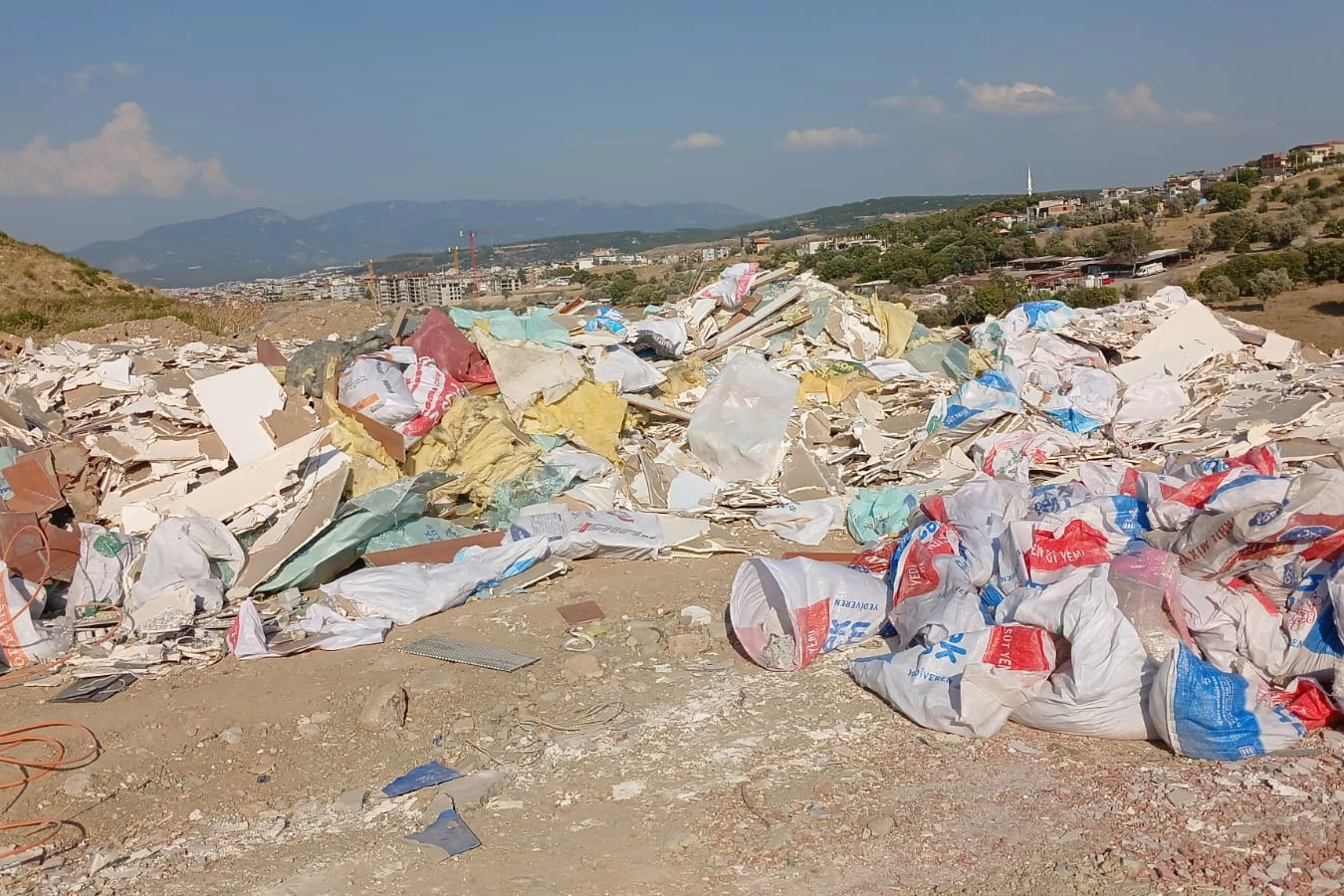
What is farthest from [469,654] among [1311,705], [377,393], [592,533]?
[1311,705]

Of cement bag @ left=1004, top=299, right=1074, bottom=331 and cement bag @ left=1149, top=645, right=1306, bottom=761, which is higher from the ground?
cement bag @ left=1004, top=299, right=1074, bottom=331

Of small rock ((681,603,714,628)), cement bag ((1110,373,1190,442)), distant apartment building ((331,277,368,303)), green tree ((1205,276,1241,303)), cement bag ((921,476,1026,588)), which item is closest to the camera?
cement bag ((921,476,1026,588))

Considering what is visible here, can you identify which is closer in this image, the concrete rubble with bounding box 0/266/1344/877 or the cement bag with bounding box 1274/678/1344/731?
the cement bag with bounding box 1274/678/1344/731

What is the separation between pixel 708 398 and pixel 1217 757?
4.50m

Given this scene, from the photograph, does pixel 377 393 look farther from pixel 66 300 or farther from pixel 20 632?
pixel 66 300

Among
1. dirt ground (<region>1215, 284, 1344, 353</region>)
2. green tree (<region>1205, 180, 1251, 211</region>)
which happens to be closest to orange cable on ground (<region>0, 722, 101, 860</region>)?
dirt ground (<region>1215, 284, 1344, 353</region>)

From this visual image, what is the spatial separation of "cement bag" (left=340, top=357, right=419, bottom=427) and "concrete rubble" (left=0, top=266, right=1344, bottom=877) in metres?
0.02

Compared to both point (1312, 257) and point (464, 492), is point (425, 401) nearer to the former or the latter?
point (464, 492)

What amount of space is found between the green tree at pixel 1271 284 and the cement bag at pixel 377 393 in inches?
584

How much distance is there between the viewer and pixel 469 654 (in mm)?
4648

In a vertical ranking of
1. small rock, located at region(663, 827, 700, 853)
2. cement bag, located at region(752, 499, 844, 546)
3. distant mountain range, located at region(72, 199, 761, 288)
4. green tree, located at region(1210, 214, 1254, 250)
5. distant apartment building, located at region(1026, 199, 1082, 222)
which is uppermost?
distant mountain range, located at region(72, 199, 761, 288)

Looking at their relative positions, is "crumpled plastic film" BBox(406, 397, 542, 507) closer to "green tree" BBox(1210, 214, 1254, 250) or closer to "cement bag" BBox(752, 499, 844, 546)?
"cement bag" BBox(752, 499, 844, 546)

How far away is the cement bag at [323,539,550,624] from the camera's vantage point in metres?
5.14

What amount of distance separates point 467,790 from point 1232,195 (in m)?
31.0
